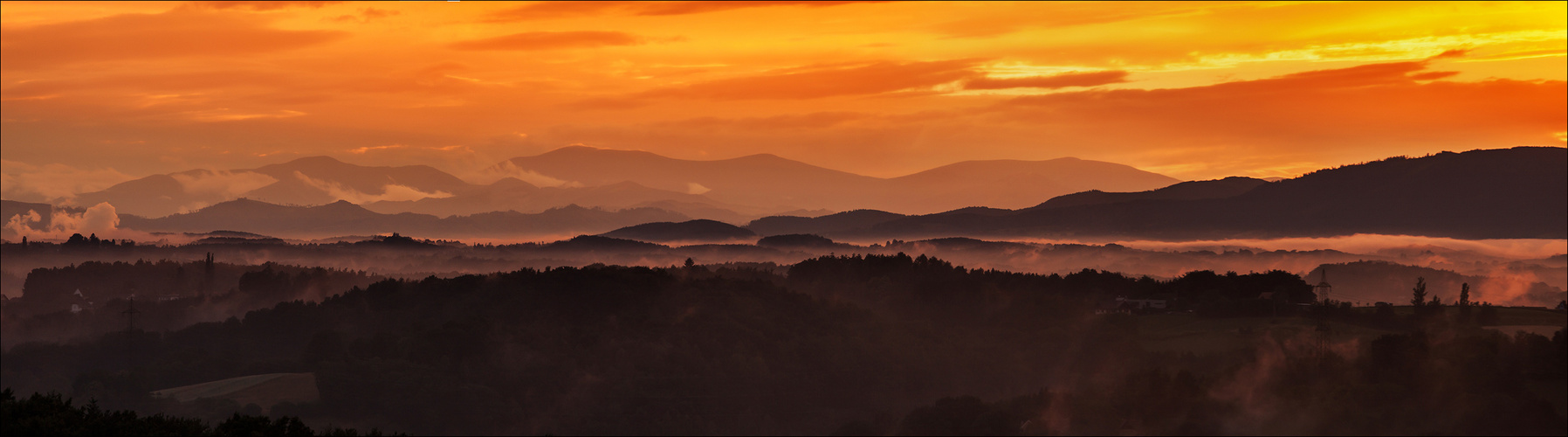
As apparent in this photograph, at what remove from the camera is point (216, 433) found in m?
75.3

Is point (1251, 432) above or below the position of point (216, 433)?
below

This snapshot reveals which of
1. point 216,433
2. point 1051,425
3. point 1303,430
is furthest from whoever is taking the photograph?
point 1051,425

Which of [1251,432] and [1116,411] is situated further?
[1116,411]

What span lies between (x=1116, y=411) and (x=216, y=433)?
495 ft

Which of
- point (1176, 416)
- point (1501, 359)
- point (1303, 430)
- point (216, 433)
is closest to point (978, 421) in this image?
point (1176, 416)

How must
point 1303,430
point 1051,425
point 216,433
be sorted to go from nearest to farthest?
1. point 216,433
2. point 1303,430
3. point 1051,425

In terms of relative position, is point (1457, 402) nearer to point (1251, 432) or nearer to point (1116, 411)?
point (1251, 432)

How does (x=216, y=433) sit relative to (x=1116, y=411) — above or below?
above

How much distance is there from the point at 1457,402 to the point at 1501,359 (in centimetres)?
1441

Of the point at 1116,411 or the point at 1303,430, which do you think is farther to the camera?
the point at 1116,411

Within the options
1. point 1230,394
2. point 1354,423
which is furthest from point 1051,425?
point 1354,423

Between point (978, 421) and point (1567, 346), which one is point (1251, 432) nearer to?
point (978, 421)

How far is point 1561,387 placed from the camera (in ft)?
→ 640

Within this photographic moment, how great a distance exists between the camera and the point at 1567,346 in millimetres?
193125
